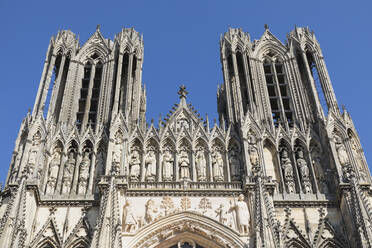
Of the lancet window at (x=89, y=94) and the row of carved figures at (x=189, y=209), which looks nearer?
the row of carved figures at (x=189, y=209)

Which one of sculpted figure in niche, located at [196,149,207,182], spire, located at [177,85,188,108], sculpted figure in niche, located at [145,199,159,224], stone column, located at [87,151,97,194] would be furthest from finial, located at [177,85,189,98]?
sculpted figure in niche, located at [145,199,159,224]

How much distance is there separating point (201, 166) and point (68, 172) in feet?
16.9

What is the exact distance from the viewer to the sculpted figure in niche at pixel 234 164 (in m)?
22.0

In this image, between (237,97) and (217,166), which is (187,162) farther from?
(237,97)

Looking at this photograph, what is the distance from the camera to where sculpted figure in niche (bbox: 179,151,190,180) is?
2181 cm

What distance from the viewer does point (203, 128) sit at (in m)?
23.5

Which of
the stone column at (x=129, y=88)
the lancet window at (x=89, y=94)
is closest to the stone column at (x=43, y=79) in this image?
the lancet window at (x=89, y=94)

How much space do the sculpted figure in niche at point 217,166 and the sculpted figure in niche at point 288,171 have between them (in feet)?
8.04

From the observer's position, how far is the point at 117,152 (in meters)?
22.2

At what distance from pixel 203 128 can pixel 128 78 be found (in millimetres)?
4588

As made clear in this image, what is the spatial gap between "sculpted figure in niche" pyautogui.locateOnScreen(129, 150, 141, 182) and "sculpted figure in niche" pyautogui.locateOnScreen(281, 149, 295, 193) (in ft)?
18.6

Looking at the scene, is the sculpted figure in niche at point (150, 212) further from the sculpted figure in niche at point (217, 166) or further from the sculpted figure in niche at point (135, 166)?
the sculpted figure in niche at point (217, 166)

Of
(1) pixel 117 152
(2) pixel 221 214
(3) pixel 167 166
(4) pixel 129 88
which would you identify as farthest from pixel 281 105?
(1) pixel 117 152

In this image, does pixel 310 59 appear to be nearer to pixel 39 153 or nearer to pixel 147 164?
pixel 147 164
